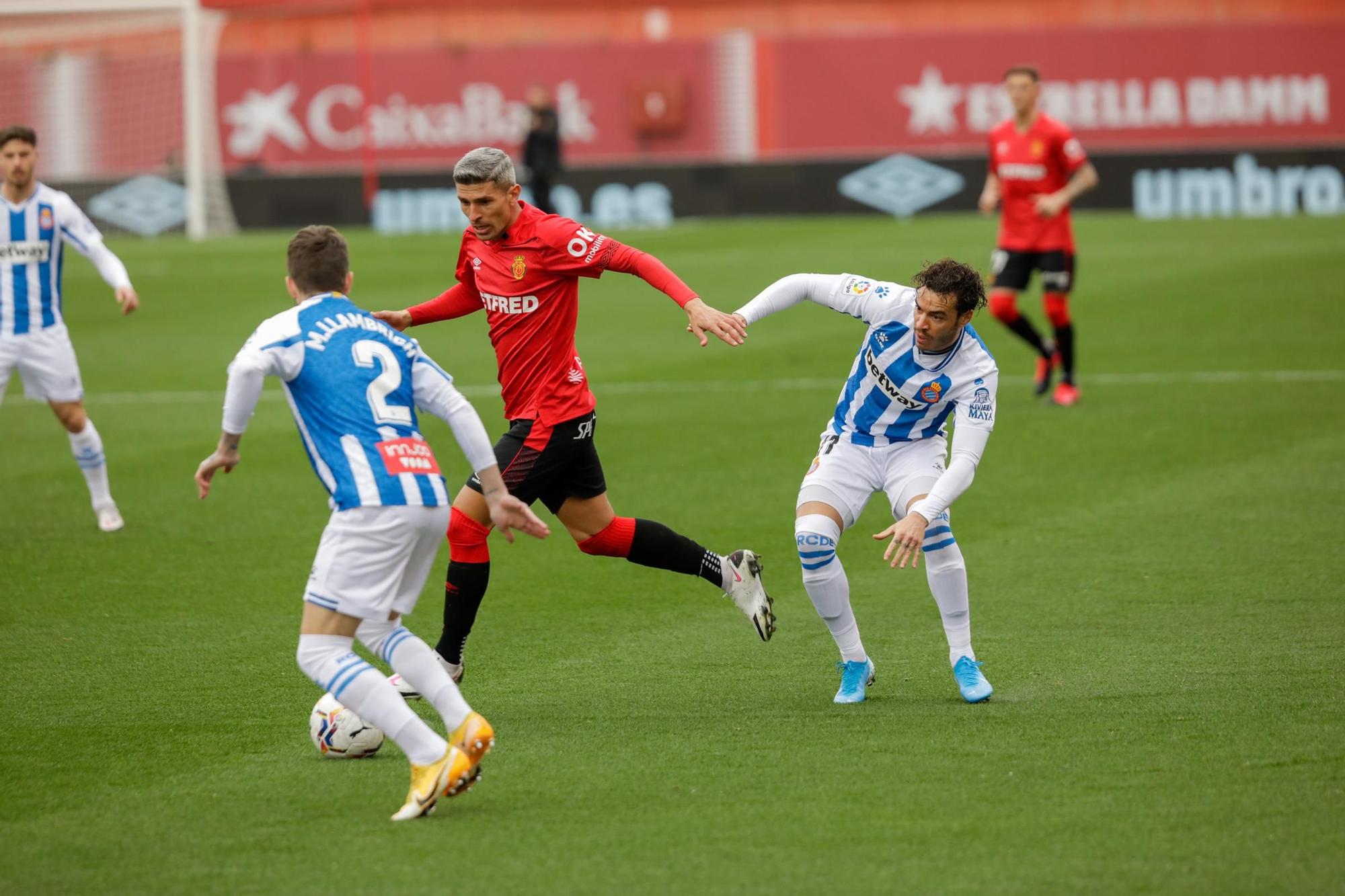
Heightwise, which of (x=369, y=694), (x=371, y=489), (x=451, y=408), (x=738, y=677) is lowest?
(x=738, y=677)

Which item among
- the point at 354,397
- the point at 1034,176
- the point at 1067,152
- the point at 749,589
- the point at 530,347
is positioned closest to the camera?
the point at 354,397

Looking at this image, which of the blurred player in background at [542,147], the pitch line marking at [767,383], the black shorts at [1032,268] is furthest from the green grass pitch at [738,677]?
the blurred player in background at [542,147]

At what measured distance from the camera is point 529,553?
9195mm

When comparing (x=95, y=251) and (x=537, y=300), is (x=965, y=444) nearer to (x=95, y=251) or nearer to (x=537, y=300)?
(x=537, y=300)

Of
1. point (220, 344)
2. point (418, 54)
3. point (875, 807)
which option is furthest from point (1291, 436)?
point (418, 54)

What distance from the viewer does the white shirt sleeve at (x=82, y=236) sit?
32.3 ft

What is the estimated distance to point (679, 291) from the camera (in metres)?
6.53

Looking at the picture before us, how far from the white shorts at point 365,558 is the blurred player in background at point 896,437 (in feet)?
5.58

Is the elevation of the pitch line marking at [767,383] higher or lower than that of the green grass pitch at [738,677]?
lower

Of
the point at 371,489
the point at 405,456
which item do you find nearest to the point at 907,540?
the point at 405,456

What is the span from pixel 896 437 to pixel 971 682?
99cm

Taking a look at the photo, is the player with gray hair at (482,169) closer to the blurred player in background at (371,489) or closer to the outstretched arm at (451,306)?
the outstretched arm at (451,306)

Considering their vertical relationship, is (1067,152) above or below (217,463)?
above

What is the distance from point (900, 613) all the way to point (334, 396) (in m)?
3.47
